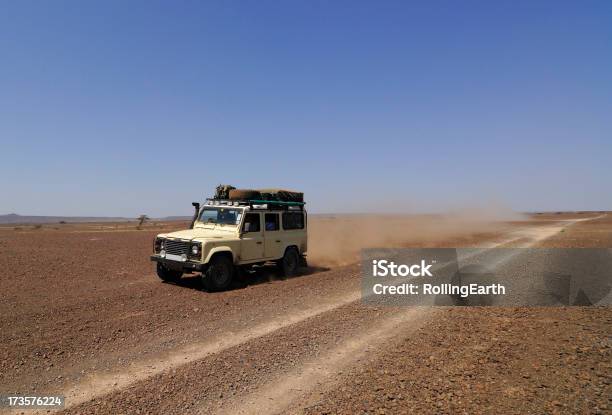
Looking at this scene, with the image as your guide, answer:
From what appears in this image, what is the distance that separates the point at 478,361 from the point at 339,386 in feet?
7.04

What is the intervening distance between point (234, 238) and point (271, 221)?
6.17 feet

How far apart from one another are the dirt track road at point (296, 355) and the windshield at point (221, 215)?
3017 millimetres

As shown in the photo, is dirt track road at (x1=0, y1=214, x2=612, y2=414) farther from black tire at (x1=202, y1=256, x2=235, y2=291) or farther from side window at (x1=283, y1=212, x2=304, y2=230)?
side window at (x1=283, y1=212, x2=304, y2=230)

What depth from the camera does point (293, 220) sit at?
1440 cm

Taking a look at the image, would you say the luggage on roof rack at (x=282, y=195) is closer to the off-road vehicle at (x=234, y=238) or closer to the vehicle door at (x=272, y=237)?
the off-road vehicle at (x=234, y=238)

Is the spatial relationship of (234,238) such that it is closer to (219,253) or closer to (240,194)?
(219,253)

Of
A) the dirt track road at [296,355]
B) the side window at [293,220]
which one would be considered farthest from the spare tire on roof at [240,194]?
the dirt track road at [296,355]

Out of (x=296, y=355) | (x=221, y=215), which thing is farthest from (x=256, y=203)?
(x=296, y=355)

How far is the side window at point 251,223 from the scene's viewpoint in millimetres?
12305

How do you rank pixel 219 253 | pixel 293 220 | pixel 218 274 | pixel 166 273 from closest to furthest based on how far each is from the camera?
1. pixel 218 274
2. pixel 219 253
3. pixel 166 273
4. pixel 293 220

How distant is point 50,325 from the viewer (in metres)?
7.59

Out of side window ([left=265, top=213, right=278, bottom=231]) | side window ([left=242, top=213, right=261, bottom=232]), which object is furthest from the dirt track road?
side window ([left=265, top=213, right=278, bottom=231])

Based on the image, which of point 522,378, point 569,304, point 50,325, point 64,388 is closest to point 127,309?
point 50,325

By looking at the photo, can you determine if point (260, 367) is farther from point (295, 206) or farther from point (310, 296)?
point (295, 206)
